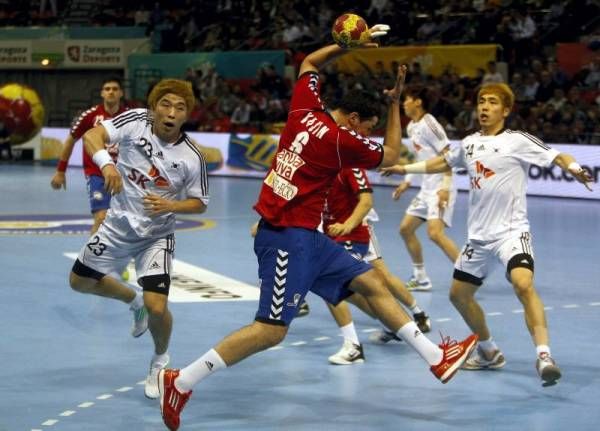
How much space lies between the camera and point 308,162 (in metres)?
6.61

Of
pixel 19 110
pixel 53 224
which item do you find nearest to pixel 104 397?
pixel 53 224

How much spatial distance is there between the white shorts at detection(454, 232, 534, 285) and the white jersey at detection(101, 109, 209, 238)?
1792 millimetres

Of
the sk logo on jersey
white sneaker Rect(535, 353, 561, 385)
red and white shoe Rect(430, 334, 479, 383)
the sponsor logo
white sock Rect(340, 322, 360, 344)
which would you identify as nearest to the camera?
red and white shoe Rect(430, 334, 479, 383)

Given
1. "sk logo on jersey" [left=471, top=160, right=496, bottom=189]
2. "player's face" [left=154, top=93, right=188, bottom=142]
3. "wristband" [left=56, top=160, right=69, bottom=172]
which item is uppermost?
"player's face" [left=154, top=93, right=188, bottom=142]

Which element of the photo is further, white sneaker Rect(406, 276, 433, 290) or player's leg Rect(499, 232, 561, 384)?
white sneaker Rect(406, 276, 433, 290)

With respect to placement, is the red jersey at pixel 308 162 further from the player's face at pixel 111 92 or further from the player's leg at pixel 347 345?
the player's face at pixel 111 92

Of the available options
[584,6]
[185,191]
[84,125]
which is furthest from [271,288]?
[584,6]

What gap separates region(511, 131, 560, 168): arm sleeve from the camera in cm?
783

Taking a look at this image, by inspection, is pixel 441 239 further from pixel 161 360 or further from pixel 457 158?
pixel 161 360

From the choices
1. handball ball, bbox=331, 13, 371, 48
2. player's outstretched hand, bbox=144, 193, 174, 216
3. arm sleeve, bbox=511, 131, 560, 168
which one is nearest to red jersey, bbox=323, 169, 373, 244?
arm sleeve, bbox=511, 131, 560, 168

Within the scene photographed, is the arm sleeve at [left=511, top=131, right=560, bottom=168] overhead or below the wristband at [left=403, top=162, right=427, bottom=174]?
overhead

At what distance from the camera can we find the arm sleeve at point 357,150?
6.55 meters

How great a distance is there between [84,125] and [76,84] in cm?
2712

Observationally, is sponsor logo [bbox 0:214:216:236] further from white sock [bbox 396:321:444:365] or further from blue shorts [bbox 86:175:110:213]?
white sock [bbox 396:321:444:365]
